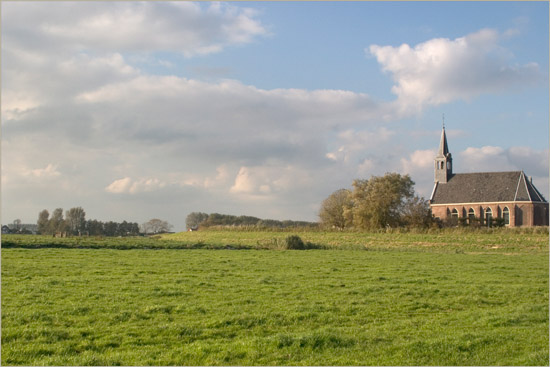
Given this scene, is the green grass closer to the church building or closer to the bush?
the bush

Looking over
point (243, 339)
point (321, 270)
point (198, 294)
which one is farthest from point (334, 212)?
point (243, 339)

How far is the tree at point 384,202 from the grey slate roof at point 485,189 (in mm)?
26032

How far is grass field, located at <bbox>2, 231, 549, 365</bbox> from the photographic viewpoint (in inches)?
428

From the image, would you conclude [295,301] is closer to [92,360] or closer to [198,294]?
[198,294]

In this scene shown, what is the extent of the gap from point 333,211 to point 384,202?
16.4m

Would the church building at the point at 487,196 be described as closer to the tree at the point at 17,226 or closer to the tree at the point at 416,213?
the tree at the point at 416,213

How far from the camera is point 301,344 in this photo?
11359 mm

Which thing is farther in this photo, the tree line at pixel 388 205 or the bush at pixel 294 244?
the tree line at pixel 388 205

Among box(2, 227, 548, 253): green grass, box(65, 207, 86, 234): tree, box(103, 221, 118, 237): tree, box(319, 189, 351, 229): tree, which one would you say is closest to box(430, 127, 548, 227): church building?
box(319, 189, 351, 229): tree

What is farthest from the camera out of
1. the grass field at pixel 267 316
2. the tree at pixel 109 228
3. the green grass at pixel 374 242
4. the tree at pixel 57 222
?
the tree at pixel 109 228

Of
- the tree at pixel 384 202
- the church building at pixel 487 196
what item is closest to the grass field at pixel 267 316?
the tree at pixel 384 202

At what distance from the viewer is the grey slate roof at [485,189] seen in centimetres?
9269

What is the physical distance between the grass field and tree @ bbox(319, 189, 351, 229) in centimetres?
6154

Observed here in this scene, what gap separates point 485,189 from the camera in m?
96.3
